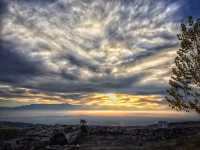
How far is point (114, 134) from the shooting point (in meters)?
71.1

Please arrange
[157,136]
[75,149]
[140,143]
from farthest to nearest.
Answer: [157,136]
[140,143]
[75,149]

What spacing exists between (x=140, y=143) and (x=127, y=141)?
379 cm

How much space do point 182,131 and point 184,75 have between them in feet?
107

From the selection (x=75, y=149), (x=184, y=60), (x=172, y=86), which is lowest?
(x=75, y=149)

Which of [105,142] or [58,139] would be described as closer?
[58,139]

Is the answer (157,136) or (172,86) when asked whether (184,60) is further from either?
(157,136)

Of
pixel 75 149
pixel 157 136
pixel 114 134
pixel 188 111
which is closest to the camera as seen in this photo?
pixel 188 111

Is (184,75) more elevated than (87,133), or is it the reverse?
(184,75)

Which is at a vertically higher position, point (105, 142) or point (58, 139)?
point (58, 139)

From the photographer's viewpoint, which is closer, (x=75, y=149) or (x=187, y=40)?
(x=187, y=40)

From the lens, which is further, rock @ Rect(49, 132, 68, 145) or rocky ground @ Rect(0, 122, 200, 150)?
rock @ Rect(49, 132, 68, 145)

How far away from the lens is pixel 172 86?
4528 cm

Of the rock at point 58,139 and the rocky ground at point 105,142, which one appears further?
the rock at point 58,139

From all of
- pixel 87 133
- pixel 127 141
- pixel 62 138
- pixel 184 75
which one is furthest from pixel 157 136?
pixel 184 75
